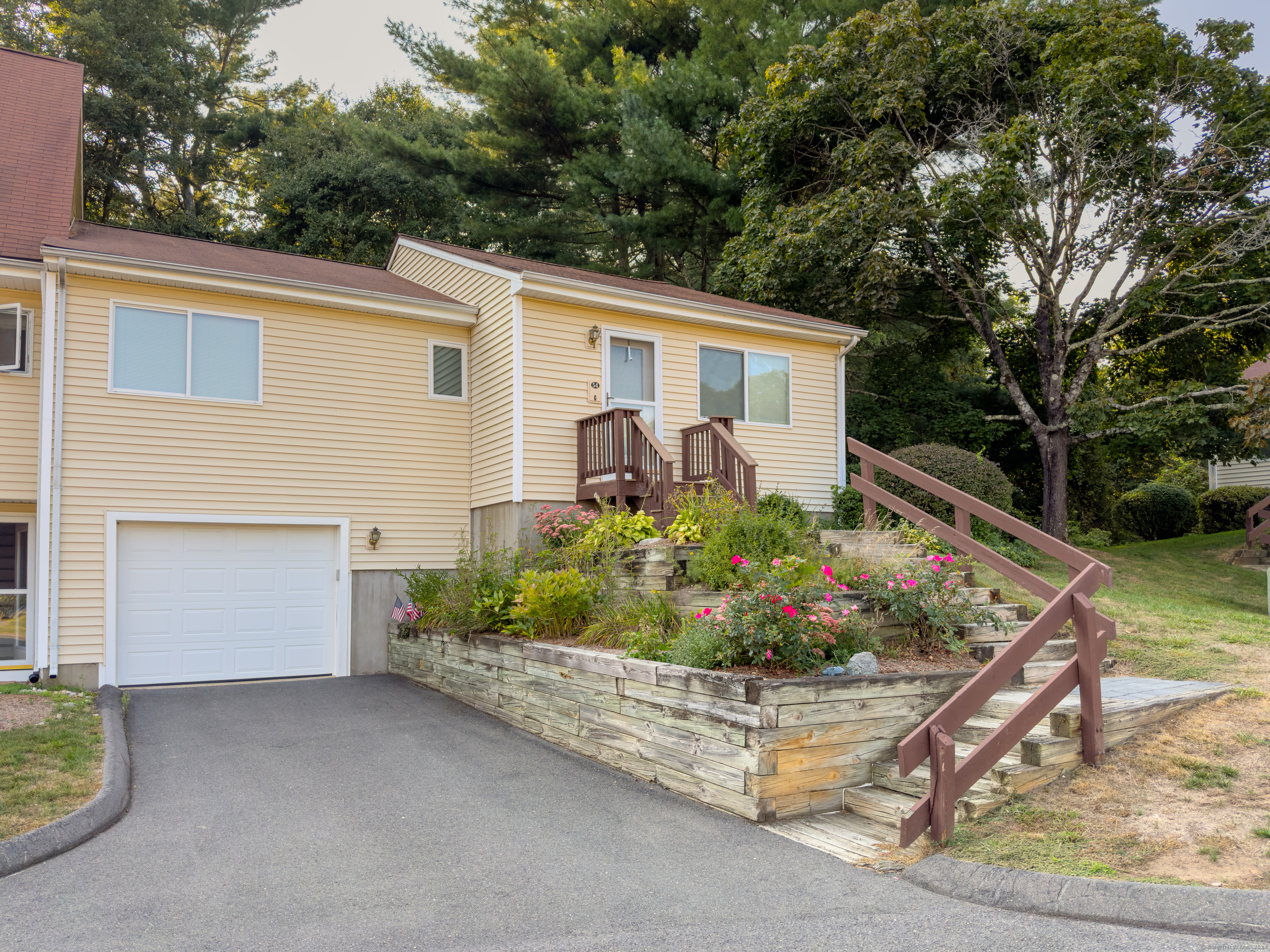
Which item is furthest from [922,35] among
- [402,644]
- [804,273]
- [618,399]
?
[402,644]

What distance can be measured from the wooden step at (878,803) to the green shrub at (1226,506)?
20.1 meters

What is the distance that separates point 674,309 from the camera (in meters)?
11.0

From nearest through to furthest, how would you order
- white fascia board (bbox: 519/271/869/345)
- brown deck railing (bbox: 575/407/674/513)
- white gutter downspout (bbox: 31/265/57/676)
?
white gutter downspout (bbox: 31/265/57/676)
brown deck railing (bbox: 575/407/674/513)
white fascia board (bbox: 519/271/869/345)

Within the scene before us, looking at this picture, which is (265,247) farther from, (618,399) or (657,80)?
(618,399)

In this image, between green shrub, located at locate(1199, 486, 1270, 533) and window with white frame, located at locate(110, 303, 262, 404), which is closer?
window with white frame, located at locate(110, 303, 262, 404)

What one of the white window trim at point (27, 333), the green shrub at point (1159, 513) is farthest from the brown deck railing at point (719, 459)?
the green shrub at point (1159, 513)

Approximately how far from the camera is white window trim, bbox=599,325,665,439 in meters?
10.8

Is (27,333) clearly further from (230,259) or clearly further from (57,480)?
(230,259)

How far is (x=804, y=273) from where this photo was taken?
1483cm

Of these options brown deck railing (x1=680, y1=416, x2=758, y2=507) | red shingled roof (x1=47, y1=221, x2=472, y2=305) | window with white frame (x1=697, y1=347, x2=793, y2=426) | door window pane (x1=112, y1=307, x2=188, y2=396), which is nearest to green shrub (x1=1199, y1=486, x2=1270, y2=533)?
window with white frame (x1=697, y1=347, x2=793, y2=426)

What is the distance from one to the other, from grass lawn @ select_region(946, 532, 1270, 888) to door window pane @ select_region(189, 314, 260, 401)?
8614 mm

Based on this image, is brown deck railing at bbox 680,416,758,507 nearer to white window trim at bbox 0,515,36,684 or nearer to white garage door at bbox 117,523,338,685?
white garage door at bbox 117,523,338,685

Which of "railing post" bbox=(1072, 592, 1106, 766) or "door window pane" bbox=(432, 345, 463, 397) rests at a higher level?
"door window pane" bbox=(432, 345, 463, 397)

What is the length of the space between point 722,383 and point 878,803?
7.48 meters
